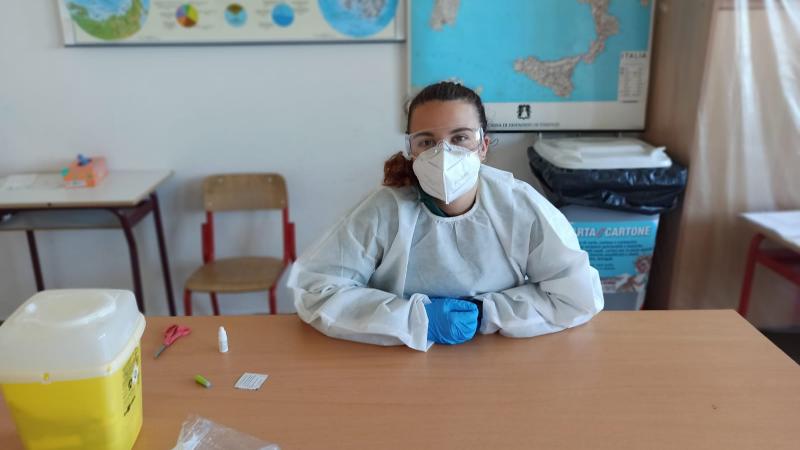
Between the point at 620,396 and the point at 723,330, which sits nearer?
the point at 620,396

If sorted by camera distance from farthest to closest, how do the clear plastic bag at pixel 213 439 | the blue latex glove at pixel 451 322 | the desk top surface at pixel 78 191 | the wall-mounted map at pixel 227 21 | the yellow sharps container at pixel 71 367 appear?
1. the wall-mounted map at pixel 227 21
2. the desk top surface at pixel 78 191
3. the blue latex glove at pixel 451 322
4. the clear plastic bag at pixel 213 439
5. the yellow sharps container at pixel 71 367

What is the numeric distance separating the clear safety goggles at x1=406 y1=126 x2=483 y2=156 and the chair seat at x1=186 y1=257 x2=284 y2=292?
132 cm

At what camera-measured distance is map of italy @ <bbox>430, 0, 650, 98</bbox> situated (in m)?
2.54

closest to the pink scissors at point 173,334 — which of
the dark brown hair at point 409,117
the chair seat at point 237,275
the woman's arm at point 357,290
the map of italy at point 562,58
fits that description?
the woman's arm at point 357,290

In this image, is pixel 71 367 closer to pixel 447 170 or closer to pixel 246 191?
pixel 447 170

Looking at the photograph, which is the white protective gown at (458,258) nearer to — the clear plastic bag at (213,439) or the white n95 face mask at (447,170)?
the white n95 face mask at (447,170)

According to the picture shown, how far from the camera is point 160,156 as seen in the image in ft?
8.93

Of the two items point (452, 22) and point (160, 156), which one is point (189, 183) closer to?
point (160, 156)

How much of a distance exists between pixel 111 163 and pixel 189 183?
36 centimetres

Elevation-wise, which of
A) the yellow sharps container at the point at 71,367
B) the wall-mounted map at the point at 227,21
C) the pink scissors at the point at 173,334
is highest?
the wall-mounted map at the point at 227,21

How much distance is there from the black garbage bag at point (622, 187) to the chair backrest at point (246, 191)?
1217 millimetres

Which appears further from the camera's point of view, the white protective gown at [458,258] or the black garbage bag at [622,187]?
the black garbage bag at [622,187]

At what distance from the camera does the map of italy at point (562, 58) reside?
2.54 m

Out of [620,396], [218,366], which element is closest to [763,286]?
[620,396]
